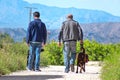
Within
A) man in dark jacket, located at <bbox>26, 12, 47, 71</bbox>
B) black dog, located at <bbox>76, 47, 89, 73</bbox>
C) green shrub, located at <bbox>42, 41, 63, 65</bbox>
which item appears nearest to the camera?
black dog, located at <bbox>76, 47, 89, 73</bbox>

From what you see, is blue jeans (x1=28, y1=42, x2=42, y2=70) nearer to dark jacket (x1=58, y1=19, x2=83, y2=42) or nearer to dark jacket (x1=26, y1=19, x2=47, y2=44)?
dark jacket (x1=26, y1=19, x2=47, y2=44)

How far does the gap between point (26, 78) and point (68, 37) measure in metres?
3.67

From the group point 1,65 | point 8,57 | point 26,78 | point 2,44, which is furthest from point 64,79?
point 2,44

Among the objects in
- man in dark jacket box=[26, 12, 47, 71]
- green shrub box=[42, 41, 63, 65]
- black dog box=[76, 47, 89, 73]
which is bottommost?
green shrub box=[42, 41, 63, 65]

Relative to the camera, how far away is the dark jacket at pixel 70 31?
19.2m

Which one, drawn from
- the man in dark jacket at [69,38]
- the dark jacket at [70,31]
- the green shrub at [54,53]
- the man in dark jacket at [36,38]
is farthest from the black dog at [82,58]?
the green shrub at [54,53]

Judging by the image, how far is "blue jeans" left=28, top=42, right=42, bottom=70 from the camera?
770 inches

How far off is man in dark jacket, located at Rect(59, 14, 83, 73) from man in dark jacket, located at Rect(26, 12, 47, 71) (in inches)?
29.1

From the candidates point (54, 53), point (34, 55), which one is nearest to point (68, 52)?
point (34, 55)

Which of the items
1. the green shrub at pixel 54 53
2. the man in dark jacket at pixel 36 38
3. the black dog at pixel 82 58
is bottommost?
the green shrub at pixel 54 53

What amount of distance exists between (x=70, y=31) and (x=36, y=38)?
1.22 meters

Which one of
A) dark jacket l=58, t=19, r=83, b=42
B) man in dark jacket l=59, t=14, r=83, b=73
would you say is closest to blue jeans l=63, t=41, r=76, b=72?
man in dark jacket l=59, t=14, r=83, b=73

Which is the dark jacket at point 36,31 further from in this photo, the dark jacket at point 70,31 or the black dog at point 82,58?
the black dog at point 82,58

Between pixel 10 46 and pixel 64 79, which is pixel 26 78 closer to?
pixel 64 79
